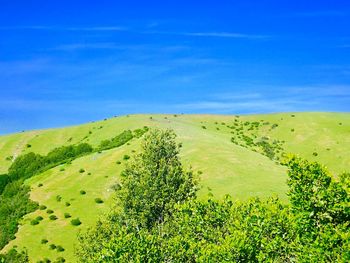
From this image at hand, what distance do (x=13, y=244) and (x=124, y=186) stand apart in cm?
2321

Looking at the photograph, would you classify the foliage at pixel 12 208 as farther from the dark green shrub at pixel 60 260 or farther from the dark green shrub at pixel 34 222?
the dark green shrub at pixel 60 260

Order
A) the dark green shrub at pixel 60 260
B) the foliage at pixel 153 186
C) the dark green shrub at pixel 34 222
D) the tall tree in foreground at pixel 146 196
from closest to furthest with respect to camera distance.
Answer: the tall tree in foreground at pixel 146 196
the foliage at pixel 153 186
the dark green shrub at pixel 60 260
the dark green shrub at pixel 34 222

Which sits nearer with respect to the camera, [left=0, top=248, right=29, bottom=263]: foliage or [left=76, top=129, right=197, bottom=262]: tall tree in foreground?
[left=76, top=129, right=197, bottom=262]: tall tree in foreground

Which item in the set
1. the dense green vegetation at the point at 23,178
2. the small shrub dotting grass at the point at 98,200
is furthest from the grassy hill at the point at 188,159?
the dense green vegetation at the point at 23,178

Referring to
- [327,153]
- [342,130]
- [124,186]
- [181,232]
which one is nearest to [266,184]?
[124,186]

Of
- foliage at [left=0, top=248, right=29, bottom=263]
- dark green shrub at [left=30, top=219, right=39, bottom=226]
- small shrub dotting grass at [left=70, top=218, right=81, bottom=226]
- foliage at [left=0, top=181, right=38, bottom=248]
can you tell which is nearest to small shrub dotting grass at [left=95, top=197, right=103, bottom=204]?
small shrub dotting grass at [left=70, top=218, right=81, bottom=226]

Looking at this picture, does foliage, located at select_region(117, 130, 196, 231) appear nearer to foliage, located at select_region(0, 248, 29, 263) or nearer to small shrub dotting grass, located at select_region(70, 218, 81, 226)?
small shrub dotting grass, located at select_region(70, 218, 81, 226)

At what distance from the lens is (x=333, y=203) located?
24844 millimetres

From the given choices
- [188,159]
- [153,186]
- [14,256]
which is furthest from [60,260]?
[188,159]

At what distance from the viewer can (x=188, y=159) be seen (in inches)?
2963

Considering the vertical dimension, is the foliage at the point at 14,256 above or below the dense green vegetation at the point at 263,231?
below

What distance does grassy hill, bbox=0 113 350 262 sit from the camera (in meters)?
62.8

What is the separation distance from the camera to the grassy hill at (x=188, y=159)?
62.8 meters

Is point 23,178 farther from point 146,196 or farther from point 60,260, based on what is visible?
point 146,196
